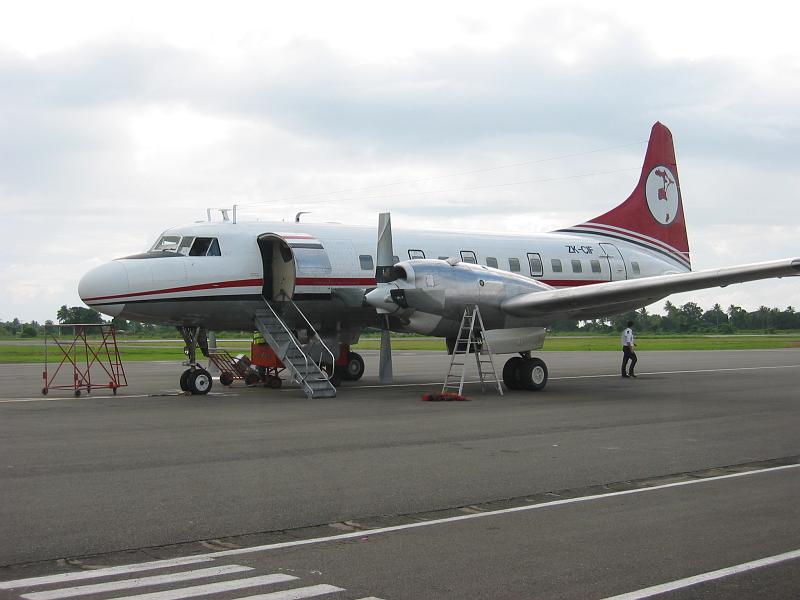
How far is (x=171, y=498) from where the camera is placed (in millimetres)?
8227

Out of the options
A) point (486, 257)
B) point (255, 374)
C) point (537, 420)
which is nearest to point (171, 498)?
point (537, 420)

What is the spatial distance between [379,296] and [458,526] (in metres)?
12.4

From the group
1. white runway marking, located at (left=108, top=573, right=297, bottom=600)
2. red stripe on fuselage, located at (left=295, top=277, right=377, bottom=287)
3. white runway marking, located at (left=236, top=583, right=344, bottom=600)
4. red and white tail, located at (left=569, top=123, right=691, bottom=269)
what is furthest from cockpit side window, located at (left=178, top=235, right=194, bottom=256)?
white runway marking, located at (left=236, top=583, right=344, bottom=600)

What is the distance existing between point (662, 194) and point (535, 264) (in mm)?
6571

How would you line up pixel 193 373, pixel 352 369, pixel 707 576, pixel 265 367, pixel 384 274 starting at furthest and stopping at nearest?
pixel 352 369 < pixel 265 367 < pixel 193 373 < pixel 384 274 < pixel 707 576

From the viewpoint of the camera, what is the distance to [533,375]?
2097cm

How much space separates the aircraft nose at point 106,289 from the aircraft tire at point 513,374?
9119 mm

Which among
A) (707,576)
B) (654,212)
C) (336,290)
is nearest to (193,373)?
(336,290)

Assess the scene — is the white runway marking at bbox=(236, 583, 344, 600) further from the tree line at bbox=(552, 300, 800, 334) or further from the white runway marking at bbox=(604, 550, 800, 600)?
the tree line at bbox=(552, 300, 800, 334)

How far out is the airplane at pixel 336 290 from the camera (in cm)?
1925

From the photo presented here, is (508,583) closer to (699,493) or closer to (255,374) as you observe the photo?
(699,493)

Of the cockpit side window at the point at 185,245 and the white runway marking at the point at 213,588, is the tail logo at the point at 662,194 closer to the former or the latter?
the cockpit side window at the point at 185,245

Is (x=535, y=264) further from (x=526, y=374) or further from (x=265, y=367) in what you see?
(x=265, y=367)

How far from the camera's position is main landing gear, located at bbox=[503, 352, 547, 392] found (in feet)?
68.8
